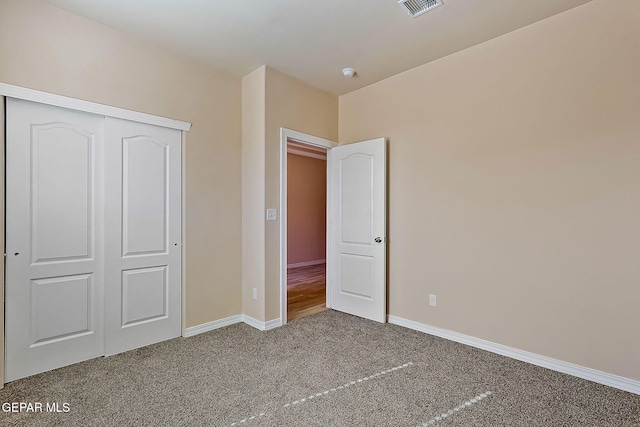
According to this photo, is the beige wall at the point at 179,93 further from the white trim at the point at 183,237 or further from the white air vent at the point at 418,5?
the white air vent at the point at 418,5

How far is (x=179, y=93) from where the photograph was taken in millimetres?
3115

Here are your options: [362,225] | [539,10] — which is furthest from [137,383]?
[539,10]

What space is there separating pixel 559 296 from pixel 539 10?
7.22 feet

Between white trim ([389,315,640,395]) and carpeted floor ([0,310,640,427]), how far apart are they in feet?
0.22

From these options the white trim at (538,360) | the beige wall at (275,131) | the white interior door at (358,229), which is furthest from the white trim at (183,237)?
the white trim at (538,360)

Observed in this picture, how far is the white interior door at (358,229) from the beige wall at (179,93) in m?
1.19

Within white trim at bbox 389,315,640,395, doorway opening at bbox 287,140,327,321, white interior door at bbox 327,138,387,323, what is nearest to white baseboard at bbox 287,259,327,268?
doorway opening at bbox 287,140,327,321

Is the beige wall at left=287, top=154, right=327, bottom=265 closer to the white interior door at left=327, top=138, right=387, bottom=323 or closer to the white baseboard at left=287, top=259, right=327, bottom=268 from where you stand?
the white baseboard at left=287, top=259, right=327, bottom=268

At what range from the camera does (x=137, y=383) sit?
2.29 m

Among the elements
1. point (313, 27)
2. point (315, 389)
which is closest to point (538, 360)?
point (315, 389)

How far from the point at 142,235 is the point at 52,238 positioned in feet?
2.07

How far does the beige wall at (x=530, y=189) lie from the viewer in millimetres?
2252

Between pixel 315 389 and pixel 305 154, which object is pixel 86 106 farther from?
pixel 305 154

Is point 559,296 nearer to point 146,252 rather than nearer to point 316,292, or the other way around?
point 316,292
